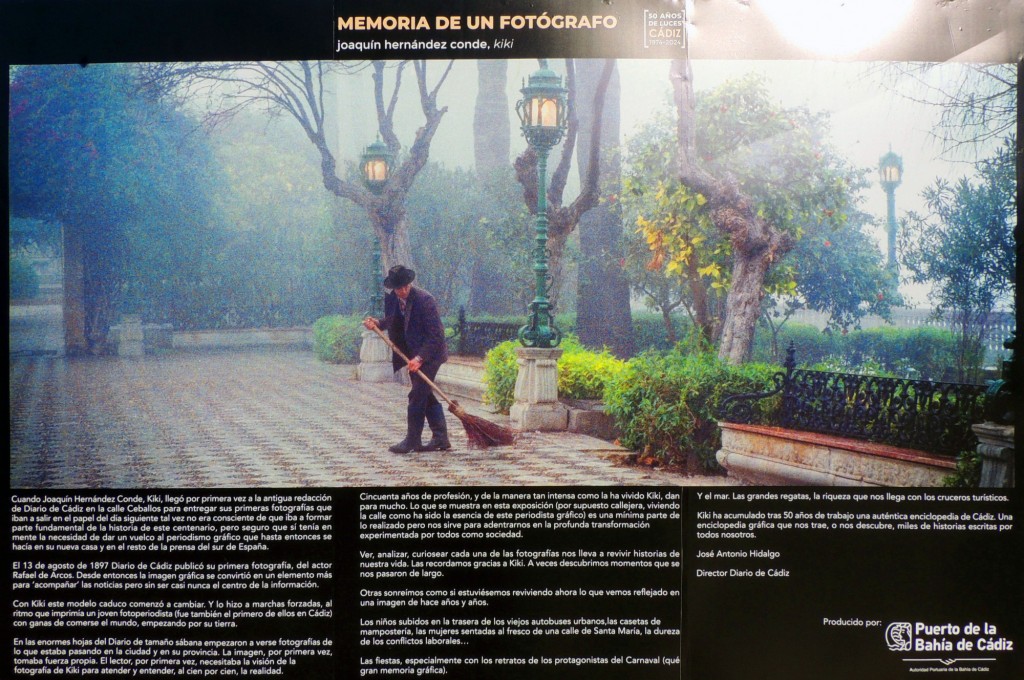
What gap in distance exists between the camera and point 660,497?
12.8ft

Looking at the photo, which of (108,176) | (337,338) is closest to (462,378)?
(337,338)

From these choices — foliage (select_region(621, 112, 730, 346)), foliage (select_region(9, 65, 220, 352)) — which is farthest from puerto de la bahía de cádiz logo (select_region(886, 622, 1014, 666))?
foliage (select_region(9, 65, 220, 352))

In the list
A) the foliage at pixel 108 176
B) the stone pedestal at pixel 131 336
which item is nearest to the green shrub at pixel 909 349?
the foliage at pixel 108 176

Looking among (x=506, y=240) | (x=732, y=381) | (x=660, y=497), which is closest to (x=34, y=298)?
(x=506, y=240)

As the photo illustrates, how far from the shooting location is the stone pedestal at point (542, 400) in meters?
4.17

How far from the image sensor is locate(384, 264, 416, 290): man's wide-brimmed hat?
4.14 meters

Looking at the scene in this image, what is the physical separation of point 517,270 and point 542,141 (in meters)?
0.73

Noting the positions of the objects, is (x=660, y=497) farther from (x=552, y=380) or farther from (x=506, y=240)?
(x=506, y=240)

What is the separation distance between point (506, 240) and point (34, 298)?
256cm

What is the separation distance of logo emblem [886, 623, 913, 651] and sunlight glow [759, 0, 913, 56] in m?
3.04

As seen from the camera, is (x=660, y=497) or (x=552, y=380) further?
(x=552, y=380)

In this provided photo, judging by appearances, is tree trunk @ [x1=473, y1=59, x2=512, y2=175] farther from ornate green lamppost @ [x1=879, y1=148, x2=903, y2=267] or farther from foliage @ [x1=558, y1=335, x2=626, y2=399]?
ornate green lamppost @ [x1=879, y1=148, x2=903, y2=267]

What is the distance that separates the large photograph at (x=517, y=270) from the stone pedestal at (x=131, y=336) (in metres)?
0.01

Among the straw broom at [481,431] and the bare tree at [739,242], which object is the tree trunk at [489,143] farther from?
the bare tree at [739,242]
